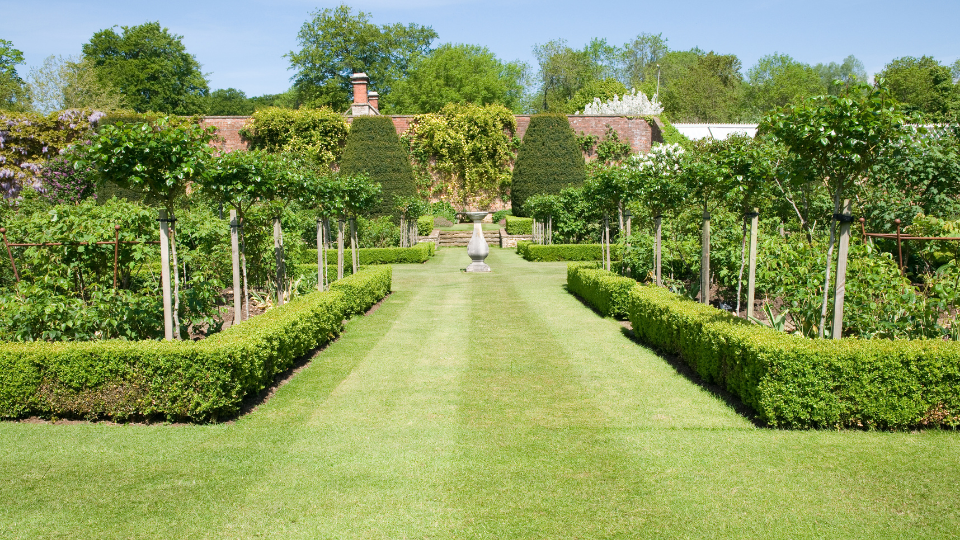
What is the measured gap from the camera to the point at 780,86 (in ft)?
181

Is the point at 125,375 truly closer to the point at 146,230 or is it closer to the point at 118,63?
the point at 146,230

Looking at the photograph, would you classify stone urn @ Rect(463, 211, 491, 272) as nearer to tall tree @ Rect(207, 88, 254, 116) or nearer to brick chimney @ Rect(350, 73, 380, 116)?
brick chimney @ Rect(350, 73, 380, 116)

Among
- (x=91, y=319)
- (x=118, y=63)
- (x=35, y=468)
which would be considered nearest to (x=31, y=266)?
(x=91, y=319)

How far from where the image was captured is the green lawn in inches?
134

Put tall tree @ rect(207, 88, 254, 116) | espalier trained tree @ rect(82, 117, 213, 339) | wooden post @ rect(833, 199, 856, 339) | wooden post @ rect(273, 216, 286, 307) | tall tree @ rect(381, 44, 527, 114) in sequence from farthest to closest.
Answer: tall tree @ rect(207, 88, 254, 116) < tall tree @ rect(381, 44, 527, 114) < wooden post @ rect(273, 216, 286, 307) < espalier trained tree @ rect(82, 117, 213, 339) < wooden post @ rect(833, 199, 856, 339)

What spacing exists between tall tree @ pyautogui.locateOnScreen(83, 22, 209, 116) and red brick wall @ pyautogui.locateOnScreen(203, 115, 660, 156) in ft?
38.9

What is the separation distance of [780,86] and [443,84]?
29.4 metres

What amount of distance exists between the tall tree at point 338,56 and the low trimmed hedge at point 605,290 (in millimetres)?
33152

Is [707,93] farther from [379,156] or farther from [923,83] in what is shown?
[379,156]

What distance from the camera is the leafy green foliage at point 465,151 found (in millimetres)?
28484

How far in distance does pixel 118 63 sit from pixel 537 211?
3089 cm

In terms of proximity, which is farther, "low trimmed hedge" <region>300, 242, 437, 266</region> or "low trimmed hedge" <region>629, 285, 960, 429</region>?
"low trimmed hedge" <region>300, 242, 437, 266</region>

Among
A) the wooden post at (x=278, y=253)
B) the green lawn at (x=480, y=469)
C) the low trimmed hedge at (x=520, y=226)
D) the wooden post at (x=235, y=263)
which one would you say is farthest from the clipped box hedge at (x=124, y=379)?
the low trimmed hedge at (x=520, y=226)

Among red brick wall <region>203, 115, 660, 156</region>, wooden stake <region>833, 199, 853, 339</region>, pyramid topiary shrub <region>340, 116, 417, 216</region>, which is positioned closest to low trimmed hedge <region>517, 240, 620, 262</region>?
pyramid topiary shrub <region>340, 116, 417, 216</region>
